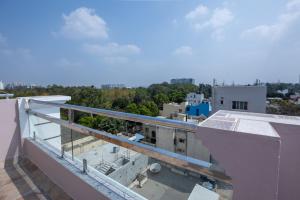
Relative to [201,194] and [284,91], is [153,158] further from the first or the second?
[284,91]

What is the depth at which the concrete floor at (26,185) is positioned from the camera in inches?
65.0

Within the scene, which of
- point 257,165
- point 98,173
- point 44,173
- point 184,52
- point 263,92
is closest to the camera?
point 257,165

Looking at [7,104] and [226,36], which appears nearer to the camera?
[7,104]

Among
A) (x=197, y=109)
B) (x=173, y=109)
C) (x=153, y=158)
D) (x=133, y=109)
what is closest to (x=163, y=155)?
(x=153, y=158)

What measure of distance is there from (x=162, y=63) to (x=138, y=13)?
13.9 meters

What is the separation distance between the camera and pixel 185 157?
0.85m

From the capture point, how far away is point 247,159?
0.57m

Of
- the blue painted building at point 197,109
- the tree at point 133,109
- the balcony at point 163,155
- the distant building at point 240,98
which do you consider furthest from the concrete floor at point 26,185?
the tree at point 133,109

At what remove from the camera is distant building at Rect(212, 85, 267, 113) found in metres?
10.7

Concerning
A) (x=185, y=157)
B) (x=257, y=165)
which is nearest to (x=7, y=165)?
(x=185, y=157)

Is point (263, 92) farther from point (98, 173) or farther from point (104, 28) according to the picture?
point (98, 173)

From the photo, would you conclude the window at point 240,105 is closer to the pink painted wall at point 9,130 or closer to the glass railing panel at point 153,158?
the glass railing panel at point 153,158

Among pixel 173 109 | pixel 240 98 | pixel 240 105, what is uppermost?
pixel 240 98

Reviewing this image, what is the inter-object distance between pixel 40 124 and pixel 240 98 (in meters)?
11.9
